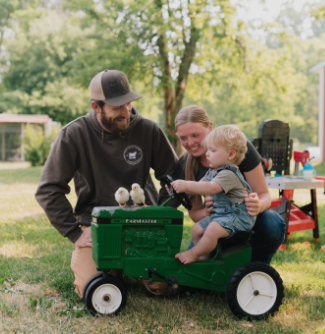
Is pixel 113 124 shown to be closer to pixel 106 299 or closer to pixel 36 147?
pixel 106 299

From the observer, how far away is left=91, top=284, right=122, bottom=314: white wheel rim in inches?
111

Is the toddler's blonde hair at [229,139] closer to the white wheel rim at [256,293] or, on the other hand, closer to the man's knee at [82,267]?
the white wheel rim at [256,293]

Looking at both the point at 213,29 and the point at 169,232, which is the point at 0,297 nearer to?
the point at 169,232

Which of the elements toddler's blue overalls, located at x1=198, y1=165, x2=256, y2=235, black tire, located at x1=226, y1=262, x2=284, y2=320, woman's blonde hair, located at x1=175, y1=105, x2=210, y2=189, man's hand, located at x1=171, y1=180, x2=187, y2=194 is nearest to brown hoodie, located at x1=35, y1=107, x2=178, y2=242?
woman's blonde hair, located at x1=175, y1=105, x2=210, y2=189

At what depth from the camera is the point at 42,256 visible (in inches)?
171

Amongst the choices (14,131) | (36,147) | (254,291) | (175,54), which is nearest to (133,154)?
(254,291)

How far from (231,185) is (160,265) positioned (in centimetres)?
74

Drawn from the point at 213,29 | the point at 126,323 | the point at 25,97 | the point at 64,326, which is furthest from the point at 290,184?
the point at 25,97

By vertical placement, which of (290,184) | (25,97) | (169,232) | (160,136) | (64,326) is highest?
(25,97)

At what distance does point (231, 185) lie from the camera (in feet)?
9.13

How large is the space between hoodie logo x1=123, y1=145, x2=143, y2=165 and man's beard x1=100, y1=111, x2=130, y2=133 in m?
0.18

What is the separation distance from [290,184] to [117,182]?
7.04 feet

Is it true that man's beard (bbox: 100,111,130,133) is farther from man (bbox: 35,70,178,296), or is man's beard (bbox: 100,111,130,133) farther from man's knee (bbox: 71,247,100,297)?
man's knee (bbox: 71,247,100,297)

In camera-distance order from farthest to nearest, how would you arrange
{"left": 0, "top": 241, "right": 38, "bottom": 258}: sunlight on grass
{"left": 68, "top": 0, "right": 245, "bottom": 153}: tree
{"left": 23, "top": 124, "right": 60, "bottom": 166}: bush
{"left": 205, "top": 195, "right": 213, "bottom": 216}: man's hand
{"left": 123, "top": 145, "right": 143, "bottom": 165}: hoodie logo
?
{"left": 23, "top": 124, "right": 60, "bottom": 166}: bush, {"left": 68, "top": 0, "right": 245, "bottom": 153}: tree, {"left": 0, "top": 241, "right": 38, "bottom": 258}: sunlight on grass, {"left": 123, "top": 145, "right": 143, "bottom": 165}: hoodie logo, {"left": 205, "top": 195, "right": 213, "bottom": 216}: man's hand
